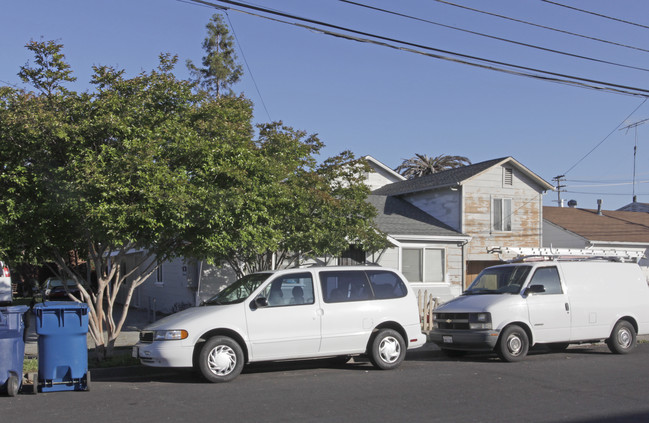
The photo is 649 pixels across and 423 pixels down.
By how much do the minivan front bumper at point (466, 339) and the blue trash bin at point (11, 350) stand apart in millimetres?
7284

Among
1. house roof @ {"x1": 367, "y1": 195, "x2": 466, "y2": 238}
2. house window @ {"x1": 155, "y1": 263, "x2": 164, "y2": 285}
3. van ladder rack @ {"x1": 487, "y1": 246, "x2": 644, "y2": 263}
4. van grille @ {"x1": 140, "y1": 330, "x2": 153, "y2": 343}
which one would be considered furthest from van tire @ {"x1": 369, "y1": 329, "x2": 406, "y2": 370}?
house window @ {"x1": 155, "y1": 263, "x2": 164, "y2": 285}

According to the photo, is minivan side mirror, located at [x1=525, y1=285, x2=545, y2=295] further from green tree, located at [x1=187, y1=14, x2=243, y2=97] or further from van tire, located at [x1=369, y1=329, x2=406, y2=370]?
green tree, located at [x1=187, y1=14, x2=243, y2=97]

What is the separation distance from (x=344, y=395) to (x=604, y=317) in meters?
6.82

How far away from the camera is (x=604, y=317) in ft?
41.7

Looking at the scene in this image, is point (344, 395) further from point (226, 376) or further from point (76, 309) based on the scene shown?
point (76, 309)

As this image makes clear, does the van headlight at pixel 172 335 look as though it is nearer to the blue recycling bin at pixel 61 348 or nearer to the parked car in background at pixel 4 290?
the blue recycling bin at pixel 61 348

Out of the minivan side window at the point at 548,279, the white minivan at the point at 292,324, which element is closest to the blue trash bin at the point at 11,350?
the white minivan at the point at 292,324

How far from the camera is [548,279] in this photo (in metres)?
12.5

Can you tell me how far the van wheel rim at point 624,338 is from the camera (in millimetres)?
12844

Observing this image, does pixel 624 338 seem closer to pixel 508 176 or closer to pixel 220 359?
pixel 220 359

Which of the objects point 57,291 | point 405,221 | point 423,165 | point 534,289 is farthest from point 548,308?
point 423,165

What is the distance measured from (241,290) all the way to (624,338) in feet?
26.0

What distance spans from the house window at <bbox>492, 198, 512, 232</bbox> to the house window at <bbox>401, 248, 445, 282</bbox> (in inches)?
141

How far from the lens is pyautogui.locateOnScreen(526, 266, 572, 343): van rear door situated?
1202cm
